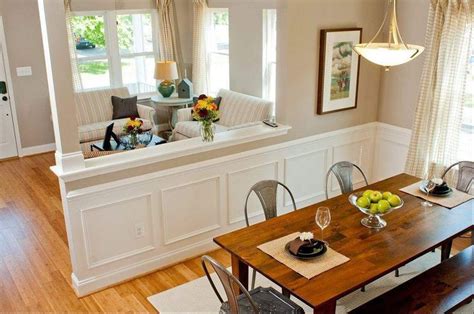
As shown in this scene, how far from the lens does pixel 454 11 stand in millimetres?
4586

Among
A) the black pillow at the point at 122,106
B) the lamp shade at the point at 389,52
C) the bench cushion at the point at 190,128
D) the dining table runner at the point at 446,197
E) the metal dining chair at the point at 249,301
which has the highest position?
the lamp shade at the point at 389,52

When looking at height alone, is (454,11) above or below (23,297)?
above

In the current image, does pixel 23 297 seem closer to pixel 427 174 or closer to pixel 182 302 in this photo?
pixel 182 302

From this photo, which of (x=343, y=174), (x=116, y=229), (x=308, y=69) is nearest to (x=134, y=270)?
(x=116, y=229)

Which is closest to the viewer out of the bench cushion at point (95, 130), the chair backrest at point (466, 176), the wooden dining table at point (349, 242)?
the wooden dining table at point (349, 242)

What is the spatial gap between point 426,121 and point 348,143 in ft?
3.05

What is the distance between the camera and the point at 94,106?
287 inches

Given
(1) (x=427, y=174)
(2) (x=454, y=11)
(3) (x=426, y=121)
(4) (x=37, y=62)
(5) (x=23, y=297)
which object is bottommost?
(5) (x=23, y=297)

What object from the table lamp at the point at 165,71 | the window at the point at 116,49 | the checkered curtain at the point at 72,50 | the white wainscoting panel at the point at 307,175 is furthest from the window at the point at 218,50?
the white wainscoting panel at the point at 307,175

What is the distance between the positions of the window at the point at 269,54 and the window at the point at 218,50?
1.15 metres

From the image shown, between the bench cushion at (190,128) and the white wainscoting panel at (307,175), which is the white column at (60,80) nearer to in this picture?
the white wainscoting panel at (307,175)

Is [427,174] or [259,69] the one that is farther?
[259,69]

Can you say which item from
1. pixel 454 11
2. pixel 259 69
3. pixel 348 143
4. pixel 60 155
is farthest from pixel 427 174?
pixel 60 155

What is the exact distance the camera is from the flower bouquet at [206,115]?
4.36 m
